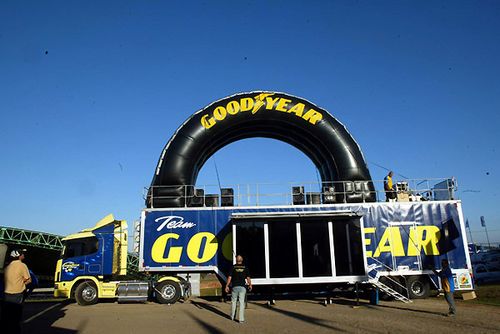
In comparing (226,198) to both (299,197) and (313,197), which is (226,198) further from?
(313,197)

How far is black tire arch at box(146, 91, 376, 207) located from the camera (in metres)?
17.4

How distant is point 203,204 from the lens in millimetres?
17031

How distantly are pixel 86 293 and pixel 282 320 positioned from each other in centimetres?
956

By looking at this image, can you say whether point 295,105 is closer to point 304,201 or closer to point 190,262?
point 304,201

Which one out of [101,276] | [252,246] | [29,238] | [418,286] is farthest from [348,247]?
[29,238]

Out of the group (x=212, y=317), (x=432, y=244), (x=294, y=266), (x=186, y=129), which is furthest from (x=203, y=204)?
(x=432, y=244)

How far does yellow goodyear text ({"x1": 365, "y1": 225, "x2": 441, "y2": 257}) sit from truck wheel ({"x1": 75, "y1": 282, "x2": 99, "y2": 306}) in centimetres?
1151

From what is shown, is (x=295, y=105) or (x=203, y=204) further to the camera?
(x=295, y=105)

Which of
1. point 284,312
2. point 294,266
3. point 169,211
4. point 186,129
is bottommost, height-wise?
point 284,312

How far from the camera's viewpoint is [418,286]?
16344 millimetres

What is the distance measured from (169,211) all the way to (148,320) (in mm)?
6136

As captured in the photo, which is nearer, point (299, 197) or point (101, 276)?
point (101, 276)

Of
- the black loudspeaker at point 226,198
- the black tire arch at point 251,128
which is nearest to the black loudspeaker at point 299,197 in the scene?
the black tire arch at point 251,128

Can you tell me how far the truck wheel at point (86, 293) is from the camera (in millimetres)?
16203
